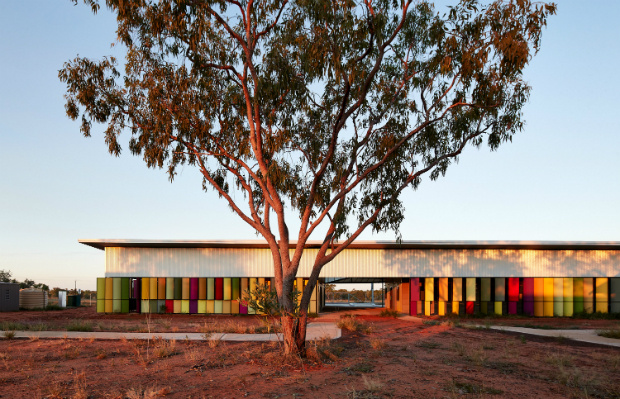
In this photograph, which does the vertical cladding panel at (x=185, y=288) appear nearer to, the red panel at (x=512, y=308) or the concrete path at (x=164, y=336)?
the concrete path at (x=164, y=336)

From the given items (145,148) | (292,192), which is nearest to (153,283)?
(145,148)

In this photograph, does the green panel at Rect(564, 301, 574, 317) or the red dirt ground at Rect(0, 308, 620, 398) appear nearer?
the red dirt ground at Rect(0, 308, 620, 398)

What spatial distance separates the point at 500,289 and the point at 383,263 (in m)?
6.94

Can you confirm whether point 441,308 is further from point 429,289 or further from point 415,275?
point 415,275

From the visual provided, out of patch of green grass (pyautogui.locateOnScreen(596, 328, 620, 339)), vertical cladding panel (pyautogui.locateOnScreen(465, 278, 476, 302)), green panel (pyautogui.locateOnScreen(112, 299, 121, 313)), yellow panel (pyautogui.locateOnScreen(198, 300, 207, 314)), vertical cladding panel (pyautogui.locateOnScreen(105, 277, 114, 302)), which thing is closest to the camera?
patch of green grass (pyautogui.locateOnScreen(596, 328, 620, 339))

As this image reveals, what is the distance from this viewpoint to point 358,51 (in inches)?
517

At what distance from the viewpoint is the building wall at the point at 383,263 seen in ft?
96.1

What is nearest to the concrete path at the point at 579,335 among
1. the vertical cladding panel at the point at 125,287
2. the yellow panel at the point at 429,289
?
the yellow panel at the point at 429,289

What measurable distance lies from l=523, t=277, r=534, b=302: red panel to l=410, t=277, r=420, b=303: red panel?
608cm

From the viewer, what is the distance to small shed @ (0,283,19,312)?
34.6m

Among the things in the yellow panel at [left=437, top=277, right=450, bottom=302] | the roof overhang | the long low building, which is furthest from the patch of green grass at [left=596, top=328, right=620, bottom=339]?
the yellow panel at [left=437, top=277, right=450, bottom=302]

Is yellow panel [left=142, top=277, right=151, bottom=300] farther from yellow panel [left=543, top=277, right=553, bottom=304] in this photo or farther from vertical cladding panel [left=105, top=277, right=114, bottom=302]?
yellow panel [left=543, top=277, right=553, bottom=304]

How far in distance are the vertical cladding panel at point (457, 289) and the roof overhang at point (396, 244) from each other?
2.01 m

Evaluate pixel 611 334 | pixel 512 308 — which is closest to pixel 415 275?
pixel 512 308
